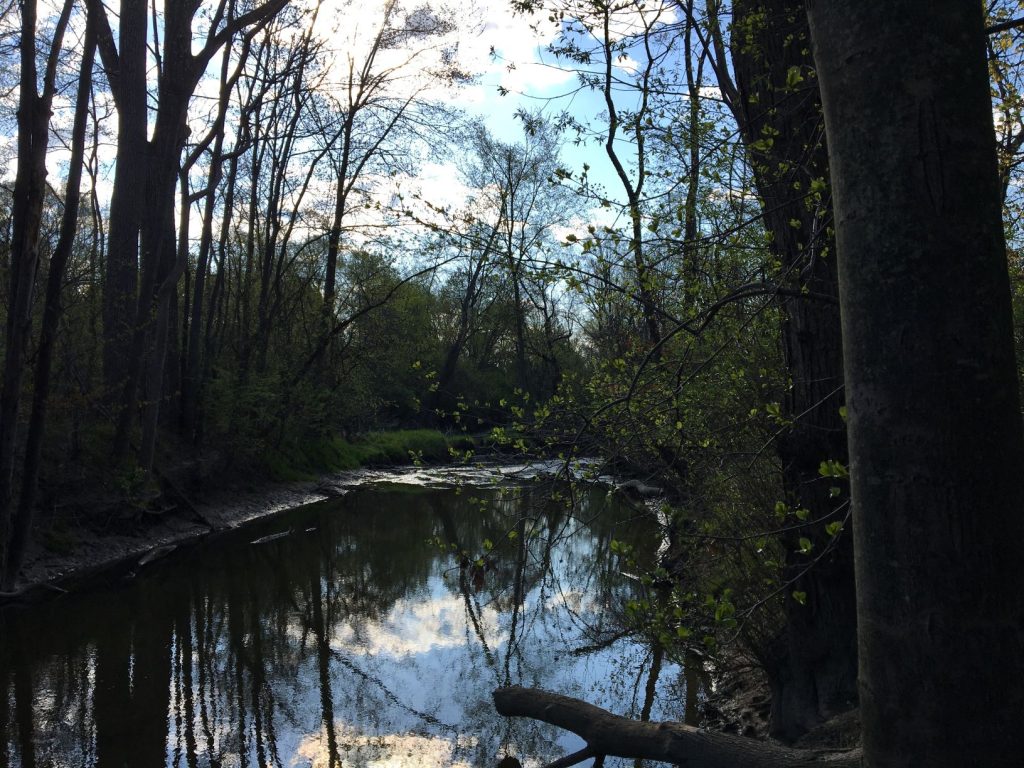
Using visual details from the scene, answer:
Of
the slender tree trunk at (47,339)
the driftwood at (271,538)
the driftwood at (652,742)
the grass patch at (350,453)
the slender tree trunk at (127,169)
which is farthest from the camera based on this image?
the grass patch at (350,453)

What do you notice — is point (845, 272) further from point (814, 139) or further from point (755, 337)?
point (755, 337)

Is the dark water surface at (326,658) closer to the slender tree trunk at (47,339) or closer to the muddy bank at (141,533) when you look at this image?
the muddy bank at (141,533)

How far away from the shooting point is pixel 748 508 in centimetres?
627

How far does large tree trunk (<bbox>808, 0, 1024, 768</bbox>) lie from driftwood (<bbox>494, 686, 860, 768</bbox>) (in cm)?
178

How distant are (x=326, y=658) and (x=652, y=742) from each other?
15.0ft

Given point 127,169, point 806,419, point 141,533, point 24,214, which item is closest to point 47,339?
point 24,214

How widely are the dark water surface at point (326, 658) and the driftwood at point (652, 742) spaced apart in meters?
0.62

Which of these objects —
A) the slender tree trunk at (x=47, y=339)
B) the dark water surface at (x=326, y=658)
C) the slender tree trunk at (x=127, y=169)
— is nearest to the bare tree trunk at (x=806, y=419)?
the dark water surface at (x=326, y=658)

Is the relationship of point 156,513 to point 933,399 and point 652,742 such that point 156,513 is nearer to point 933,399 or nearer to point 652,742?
point 652,742

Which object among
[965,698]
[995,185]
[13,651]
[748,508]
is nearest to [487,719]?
[748,508]

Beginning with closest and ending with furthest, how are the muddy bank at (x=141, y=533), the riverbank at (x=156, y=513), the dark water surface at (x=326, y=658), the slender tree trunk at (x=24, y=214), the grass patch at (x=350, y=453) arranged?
the dark water surface at (x=326, y=658)
the slender tree trunk at (x=24, y=214)
the muddy bank at (x=141, y=533)
the riverbank at (x=156, y=513)
the grass patch at (x=350, y=453)

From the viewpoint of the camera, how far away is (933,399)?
75.2 inches

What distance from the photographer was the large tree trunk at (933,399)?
6.22ft

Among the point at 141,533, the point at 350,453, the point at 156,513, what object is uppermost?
the point at 350,453
